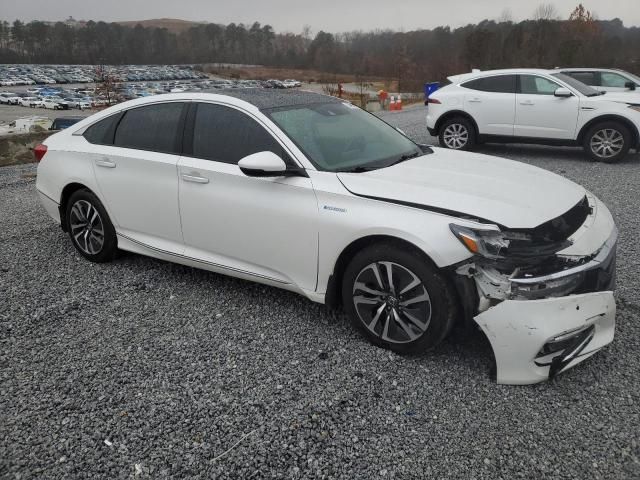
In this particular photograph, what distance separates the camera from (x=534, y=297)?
2.73m

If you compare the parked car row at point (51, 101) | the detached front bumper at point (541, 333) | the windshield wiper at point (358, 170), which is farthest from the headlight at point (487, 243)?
the parked car row at point (51, 101)

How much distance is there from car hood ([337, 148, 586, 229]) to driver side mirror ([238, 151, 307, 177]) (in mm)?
403

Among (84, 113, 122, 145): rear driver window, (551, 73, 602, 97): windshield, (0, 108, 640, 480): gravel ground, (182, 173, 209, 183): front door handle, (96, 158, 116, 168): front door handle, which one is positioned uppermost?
(551, 73, 602, 97): windshield

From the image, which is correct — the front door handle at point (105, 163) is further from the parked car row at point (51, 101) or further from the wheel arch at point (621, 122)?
the parked car row at point (51, 101)

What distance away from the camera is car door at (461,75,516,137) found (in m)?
9.52

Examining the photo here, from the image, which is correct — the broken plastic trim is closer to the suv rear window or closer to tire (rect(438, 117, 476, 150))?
tire (rect(438, 117, 476, 150))

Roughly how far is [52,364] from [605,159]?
9204mm

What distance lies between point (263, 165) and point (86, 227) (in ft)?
7.70

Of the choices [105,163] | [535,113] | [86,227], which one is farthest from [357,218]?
[535,113]

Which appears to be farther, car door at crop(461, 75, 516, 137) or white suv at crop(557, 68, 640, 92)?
white suv at crop(557, 68, 640, 92)

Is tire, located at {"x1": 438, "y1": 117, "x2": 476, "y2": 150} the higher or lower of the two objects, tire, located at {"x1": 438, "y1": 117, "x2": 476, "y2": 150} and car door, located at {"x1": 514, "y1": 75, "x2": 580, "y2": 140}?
the lower

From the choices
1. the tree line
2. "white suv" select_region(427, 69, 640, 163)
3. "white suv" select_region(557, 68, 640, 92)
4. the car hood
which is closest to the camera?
the car hood

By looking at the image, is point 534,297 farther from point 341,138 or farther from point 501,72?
point 501,72

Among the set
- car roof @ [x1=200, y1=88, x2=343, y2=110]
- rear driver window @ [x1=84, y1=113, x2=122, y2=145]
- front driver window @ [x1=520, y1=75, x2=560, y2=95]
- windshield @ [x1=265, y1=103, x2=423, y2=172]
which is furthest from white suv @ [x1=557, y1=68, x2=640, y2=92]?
rear driver window @ [x1=84, y1=113, x2=122, y2=145]
